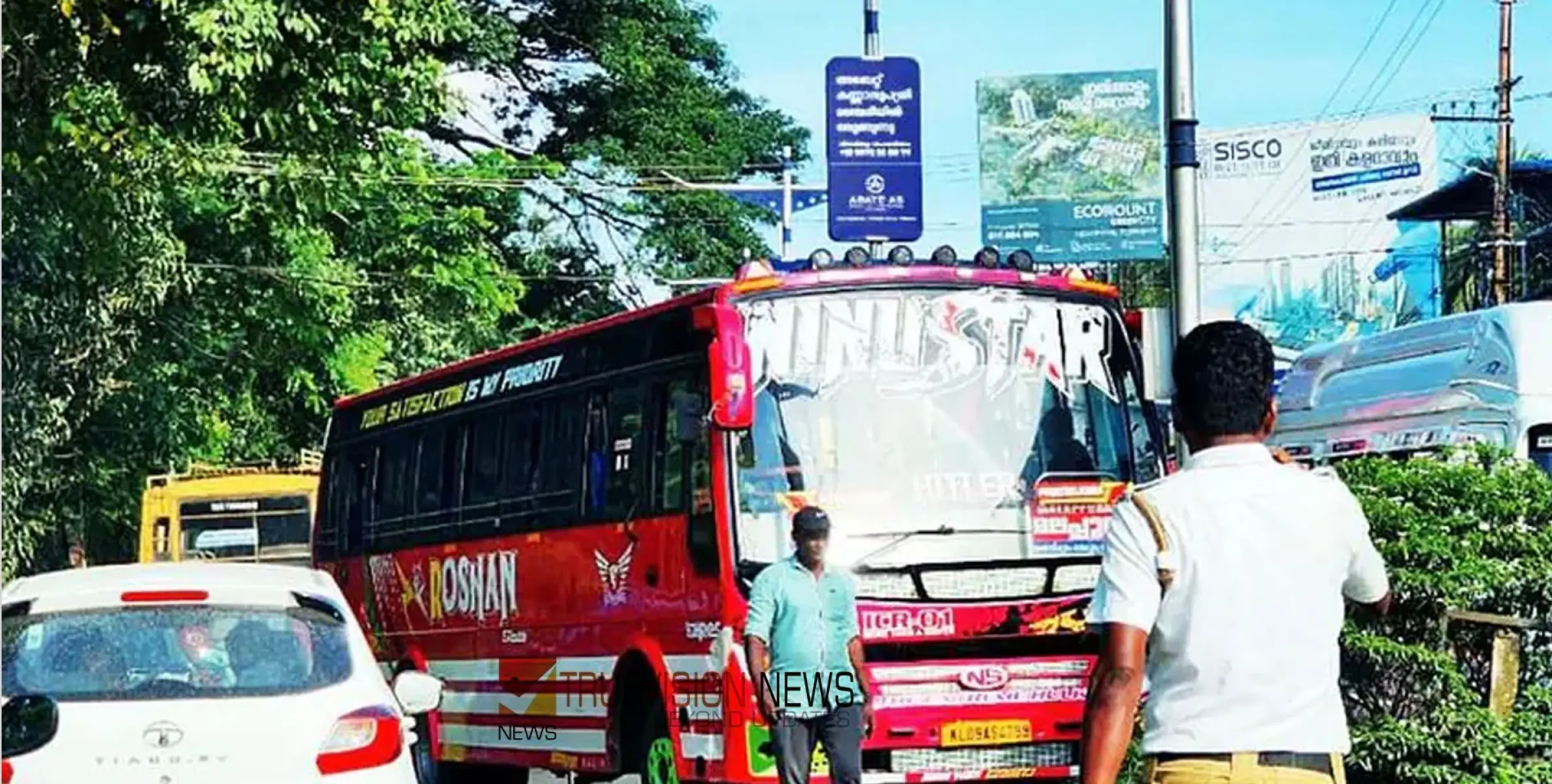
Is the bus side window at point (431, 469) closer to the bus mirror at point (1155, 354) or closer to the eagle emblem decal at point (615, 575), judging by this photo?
the eagle emblem decal at point (615, 575)

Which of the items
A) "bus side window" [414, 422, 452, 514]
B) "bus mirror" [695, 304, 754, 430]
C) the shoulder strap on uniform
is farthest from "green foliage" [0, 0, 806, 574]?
the shoulder strap on uniform

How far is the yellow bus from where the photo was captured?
32.4 metres

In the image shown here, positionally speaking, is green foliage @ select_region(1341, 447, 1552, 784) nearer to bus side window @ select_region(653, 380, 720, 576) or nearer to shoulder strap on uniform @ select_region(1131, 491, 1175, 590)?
bus side window @ select_region(653, 380, 720, 576)

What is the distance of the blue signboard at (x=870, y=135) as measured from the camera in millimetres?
25734

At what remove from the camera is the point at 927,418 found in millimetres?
12797

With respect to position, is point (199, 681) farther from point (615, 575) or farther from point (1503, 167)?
point (1503, 167)

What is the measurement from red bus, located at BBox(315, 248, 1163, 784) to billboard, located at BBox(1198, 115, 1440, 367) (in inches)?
1718

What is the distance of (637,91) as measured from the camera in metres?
41.8

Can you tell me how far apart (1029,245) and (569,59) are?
28.6 feet

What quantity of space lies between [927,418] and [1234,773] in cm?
801

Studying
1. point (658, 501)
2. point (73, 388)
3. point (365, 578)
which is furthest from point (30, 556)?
point (658, 501)

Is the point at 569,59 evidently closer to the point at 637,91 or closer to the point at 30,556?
the point at 637,91

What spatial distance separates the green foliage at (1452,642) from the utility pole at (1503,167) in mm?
33746

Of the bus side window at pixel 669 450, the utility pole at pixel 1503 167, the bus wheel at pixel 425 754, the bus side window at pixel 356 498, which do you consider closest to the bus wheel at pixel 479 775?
the bus wheel at pixel 425 754
